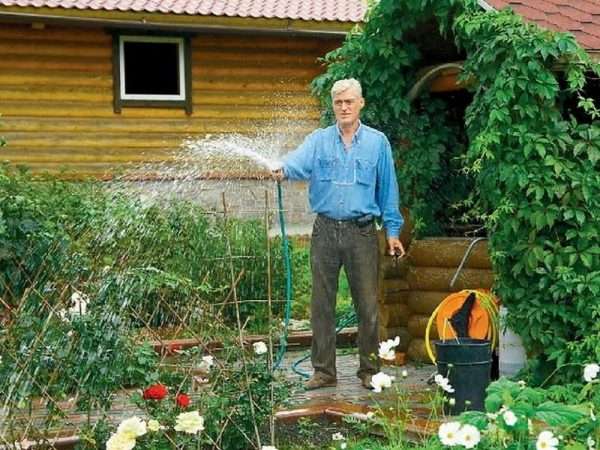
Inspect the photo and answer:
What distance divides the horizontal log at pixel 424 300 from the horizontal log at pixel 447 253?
0.21 meters

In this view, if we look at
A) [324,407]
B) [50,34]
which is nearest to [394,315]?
[324,407]

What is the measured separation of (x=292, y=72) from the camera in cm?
1967

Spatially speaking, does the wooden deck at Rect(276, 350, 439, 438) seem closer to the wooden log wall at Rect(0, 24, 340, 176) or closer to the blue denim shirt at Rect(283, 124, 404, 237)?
the blue denim shirt at Rect(283, 124, 404, 237)

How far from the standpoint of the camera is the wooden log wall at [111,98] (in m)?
18.1

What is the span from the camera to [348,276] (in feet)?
28.2

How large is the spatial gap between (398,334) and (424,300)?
1.21ft

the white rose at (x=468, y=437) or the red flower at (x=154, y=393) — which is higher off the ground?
the white rose at (x=468, y=437)

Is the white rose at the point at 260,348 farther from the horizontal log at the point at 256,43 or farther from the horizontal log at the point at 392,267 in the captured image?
the horizontal log at the point at 256,43

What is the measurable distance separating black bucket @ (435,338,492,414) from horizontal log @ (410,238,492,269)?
5.06 ft

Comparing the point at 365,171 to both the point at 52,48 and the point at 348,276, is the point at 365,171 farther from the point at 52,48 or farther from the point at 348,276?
the point at 52,48

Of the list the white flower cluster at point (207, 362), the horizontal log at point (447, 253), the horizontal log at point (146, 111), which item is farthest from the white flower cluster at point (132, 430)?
the horizontal log at point (146, 111)

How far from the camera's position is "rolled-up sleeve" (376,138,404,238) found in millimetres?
8492

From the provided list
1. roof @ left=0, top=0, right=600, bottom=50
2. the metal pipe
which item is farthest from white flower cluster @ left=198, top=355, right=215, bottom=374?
roof @ left=0, top=0, right=600, bottom=50

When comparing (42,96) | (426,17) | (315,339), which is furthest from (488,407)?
(42,96)
